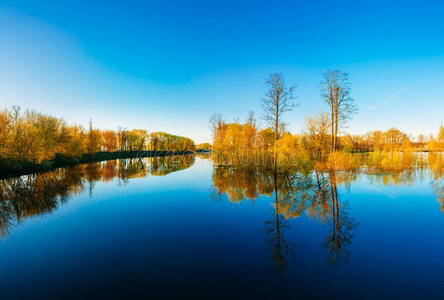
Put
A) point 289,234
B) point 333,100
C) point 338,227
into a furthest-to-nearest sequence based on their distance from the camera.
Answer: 1. point 333,100
2. point 338,227
3. point 289,234

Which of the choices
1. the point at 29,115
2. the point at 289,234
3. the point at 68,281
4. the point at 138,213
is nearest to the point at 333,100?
the point at 289,234

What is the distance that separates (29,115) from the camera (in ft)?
90.2

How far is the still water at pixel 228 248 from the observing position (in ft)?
11.9

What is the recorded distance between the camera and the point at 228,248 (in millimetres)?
5164

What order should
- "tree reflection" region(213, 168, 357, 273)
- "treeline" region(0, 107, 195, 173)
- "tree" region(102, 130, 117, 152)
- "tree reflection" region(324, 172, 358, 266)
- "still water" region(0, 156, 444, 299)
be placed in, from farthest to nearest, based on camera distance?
"tree" region(102, 130, 117, 152) → "treeline" region(0, 107, 195, 173) → "tree reflection" region(213, 168, 357, 273) → "tree reflection" region(324, 172, 358, 266) → "still water" region(0, 156, 444, 299)

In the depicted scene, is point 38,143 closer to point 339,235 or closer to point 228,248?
point 228,248

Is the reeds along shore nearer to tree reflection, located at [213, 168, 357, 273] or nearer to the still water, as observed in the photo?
tree reflection, located at [213, 168, 357, 273]

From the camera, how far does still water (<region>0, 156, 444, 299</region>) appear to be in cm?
363

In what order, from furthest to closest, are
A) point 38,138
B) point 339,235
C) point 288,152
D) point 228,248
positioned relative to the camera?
Answer: point 38,138 < point 288,152 < point 339,235 < point 228,248

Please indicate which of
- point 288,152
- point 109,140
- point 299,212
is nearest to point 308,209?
point 299,212

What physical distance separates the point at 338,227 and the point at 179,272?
5.41 meters

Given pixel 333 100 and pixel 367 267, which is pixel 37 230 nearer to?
pixel 367 267

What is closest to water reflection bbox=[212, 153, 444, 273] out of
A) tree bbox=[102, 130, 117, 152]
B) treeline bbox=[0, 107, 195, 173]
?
treeline bbox=[0, 107, 195, 173]

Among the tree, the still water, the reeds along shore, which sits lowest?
the still water
